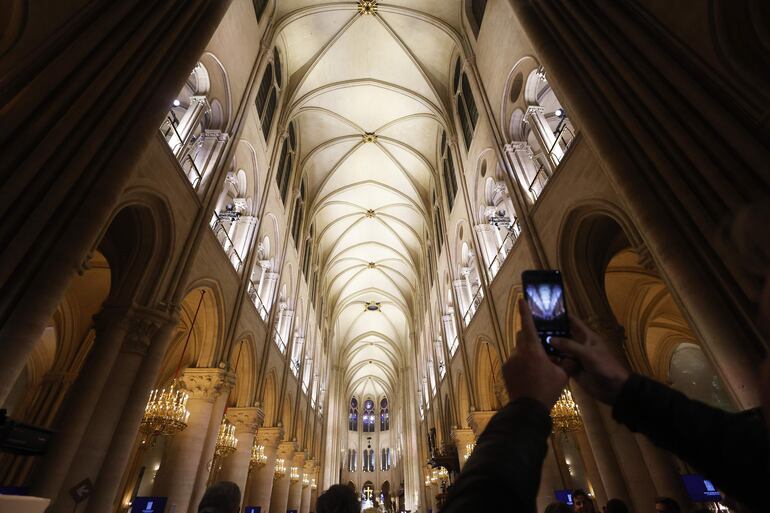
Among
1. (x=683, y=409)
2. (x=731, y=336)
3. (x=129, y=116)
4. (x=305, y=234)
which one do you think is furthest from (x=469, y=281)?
(x=683, y=409)

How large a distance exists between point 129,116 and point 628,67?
6.56 meters

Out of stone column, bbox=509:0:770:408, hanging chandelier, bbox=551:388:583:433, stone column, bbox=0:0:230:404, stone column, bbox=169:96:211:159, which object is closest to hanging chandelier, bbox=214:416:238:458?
stone column, bbox=0:0:230:404

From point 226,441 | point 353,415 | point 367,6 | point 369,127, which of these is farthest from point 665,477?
point 353,415

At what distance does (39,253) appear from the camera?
3.84 meters

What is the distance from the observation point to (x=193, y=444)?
781 centimetres

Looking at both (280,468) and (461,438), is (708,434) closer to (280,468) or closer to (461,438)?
(461,438)

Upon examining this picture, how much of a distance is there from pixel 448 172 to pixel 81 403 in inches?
574

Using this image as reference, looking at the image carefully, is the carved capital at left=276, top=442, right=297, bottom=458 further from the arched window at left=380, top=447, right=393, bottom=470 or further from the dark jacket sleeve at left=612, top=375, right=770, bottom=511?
the arched window at left=380, top=447, right=393, bottom=470

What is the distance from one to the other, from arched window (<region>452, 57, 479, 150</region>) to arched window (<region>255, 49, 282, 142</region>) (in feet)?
21.8

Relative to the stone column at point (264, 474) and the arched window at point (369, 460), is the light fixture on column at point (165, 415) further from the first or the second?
the arched window at point (369, 460)

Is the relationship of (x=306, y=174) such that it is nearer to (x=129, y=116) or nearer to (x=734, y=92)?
(x=129, y=116)

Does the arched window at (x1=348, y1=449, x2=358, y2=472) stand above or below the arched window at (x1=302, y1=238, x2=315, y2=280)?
below

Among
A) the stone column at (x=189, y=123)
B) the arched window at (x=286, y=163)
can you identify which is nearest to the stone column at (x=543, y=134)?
the stone column at (x=189, y=123)

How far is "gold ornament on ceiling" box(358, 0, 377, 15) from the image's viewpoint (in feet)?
45.3
